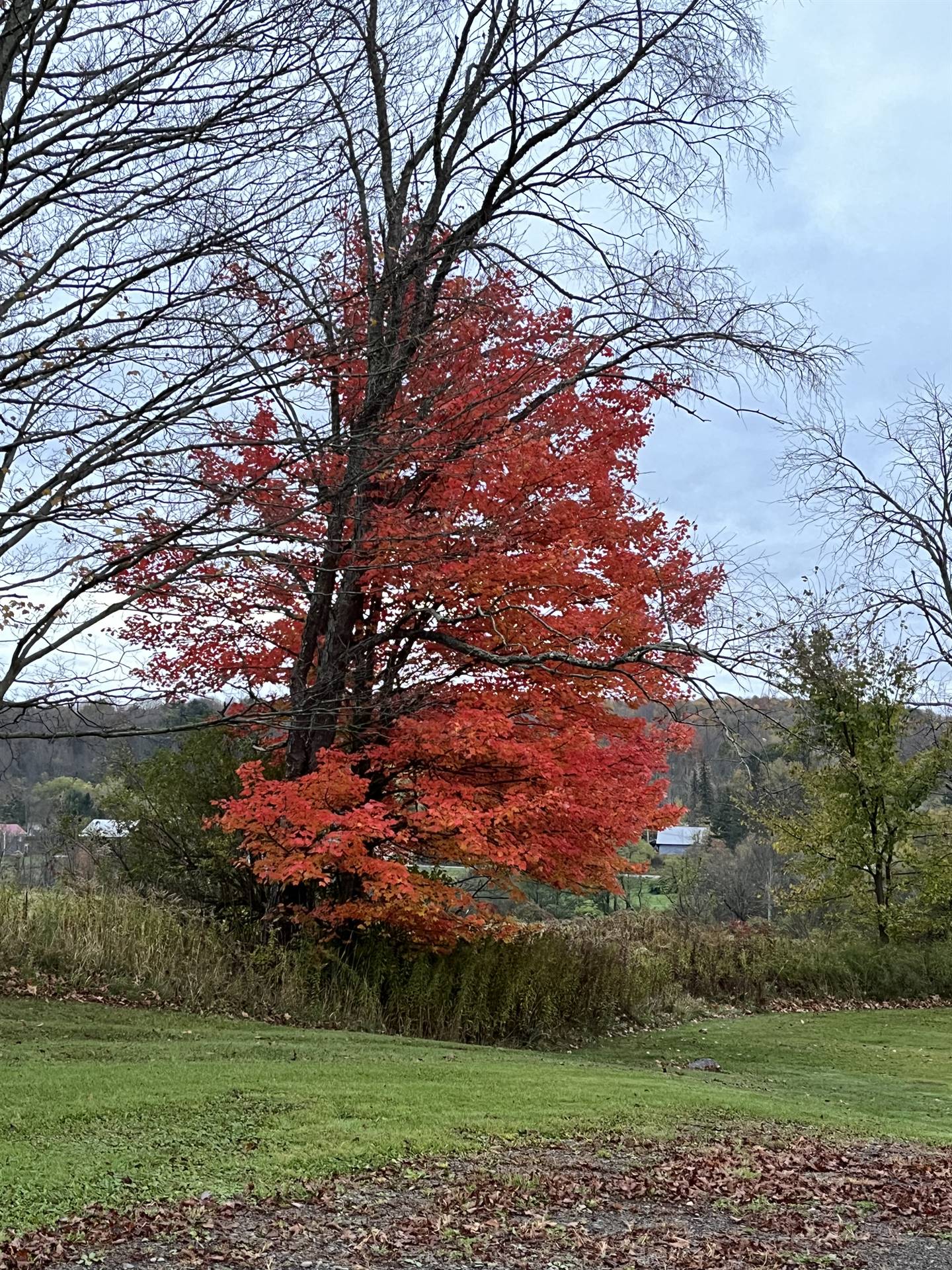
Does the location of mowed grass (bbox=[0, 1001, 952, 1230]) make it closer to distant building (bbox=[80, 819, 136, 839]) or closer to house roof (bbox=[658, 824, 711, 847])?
distant building (bbox=[80, 819, 136, 839])

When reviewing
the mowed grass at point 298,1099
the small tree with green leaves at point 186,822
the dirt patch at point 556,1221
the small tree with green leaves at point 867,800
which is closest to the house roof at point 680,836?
the small tree with green leaves at point 867,800

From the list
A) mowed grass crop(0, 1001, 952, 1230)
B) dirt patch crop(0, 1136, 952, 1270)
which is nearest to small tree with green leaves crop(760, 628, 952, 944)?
mowed grass crop(0, 1001, 952, 1230)

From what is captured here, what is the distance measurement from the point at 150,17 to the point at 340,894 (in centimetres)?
1034

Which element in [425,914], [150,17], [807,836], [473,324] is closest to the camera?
[150,17]

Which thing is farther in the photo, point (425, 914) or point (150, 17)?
point (425, 914)

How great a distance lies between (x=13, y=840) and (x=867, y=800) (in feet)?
68.7

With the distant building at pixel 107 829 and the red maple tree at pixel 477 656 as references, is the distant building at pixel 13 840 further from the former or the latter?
the red maple tree at pixel 477 656

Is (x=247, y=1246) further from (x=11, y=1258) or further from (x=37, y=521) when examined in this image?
(x=37, y=521)

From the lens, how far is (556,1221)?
213 inches

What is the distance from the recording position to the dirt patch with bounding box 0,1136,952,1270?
15.5ft

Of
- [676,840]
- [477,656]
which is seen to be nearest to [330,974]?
[477,656]

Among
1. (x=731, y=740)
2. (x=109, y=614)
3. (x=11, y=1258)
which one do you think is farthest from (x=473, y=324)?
(x=11, y=1258)

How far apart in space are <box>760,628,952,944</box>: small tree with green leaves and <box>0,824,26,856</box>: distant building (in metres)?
17.4

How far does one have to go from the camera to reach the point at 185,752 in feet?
48.3
